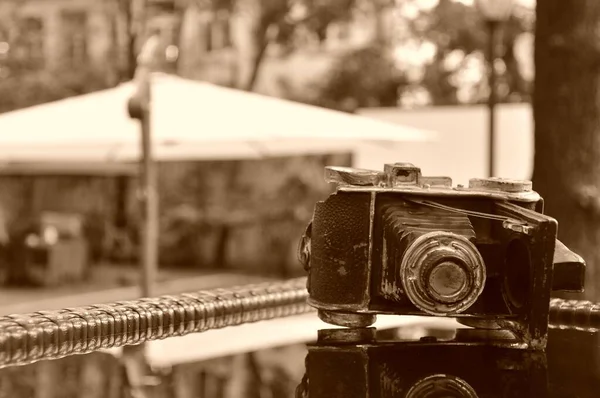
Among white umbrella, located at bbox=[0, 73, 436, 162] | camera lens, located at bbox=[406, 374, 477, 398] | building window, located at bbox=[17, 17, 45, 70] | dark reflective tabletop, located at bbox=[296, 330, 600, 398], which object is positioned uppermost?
building window, located at bbox=[17, 17, 45, 70]

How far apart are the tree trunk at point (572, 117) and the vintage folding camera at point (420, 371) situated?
264 cm

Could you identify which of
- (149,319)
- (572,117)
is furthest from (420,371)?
(572,117)

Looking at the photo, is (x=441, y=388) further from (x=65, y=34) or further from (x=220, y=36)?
(x=65, y=34)

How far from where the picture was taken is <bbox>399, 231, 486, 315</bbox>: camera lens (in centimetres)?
132

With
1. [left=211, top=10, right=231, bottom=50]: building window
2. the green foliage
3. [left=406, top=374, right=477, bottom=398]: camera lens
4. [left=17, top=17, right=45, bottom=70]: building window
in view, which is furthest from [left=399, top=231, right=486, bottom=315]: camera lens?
[left=211, top=10, right=231, bottom=50]: building window

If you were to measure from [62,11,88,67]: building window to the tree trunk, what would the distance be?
1986cm

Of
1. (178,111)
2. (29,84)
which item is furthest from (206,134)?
(29,84)

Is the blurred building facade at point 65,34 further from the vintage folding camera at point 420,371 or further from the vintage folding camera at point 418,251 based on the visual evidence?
the vintage folding camera at point 420,371

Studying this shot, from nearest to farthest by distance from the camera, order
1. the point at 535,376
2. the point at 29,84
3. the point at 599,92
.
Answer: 1. the point at 535,376
2. the point at 599,92
3. the point at 29,84

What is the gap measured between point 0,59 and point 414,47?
752cm

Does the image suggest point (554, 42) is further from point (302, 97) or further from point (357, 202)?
point (302, 97)

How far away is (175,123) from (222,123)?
37 cm

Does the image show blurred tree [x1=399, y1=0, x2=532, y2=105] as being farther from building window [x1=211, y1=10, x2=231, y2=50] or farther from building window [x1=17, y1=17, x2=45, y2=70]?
building window [x1=17, y1=17, x2=45, y2=70]

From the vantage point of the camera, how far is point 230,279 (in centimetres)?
1569
